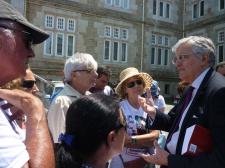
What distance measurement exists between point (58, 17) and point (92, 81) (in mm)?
17793

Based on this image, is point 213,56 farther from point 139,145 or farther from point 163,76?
point 163,76

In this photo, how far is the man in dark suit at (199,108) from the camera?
2.33 metres

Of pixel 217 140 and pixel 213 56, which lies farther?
pixel 213 56

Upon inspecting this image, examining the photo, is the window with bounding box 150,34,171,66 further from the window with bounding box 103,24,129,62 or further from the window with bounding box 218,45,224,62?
the window with bounding box 218,45,224,62

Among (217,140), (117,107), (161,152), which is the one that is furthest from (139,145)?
(117,107)

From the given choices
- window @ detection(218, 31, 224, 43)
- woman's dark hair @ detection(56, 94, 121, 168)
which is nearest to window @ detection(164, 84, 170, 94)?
window @ detection(218, 31, 224, 43)

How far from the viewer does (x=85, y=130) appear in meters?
1.87

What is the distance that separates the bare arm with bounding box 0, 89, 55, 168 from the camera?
1.27 meters

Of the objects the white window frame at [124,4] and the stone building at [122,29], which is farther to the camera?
the white window frame at [124,4]

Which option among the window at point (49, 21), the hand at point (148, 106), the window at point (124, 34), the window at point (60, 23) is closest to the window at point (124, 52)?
the window at point (124, 34)

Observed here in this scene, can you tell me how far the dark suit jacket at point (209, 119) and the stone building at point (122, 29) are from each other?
54.2ft

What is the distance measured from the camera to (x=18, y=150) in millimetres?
1146

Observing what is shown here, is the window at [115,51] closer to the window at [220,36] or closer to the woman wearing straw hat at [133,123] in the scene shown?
the window at [220,36]

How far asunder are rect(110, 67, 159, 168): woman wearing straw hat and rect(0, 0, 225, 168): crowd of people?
0.4 inches
